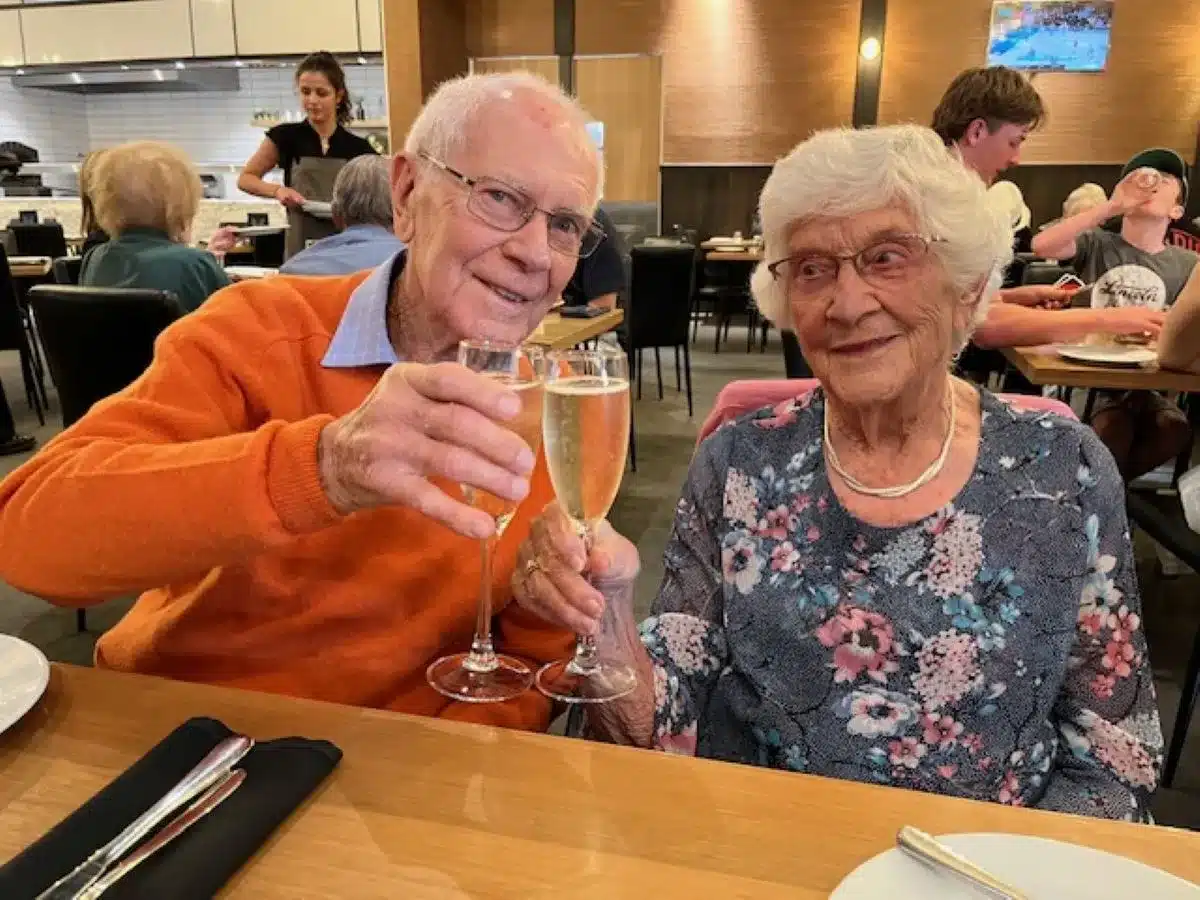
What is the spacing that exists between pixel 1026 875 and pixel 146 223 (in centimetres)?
368

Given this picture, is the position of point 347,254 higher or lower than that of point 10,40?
lower

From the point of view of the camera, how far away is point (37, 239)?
695 centimetres

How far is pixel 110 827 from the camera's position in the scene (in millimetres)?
728

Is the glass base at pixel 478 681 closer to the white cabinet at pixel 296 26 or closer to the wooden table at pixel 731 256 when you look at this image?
the wooden table at pixel 731 256

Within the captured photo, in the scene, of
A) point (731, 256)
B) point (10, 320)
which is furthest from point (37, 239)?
point (731, 256)

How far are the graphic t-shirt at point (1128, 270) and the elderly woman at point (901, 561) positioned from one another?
7.26ft

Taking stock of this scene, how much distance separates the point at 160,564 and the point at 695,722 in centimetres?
74

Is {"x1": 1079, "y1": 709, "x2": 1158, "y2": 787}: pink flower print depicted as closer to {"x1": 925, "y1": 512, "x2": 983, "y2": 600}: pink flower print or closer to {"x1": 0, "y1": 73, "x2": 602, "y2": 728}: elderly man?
{"x1": 925, "y1": 512, "x2": 983, "y2": 600}: pink flower print

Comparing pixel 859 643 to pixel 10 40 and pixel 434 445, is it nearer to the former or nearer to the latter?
pixel 434 445

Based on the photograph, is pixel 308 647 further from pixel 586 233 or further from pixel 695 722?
pixel 586 233

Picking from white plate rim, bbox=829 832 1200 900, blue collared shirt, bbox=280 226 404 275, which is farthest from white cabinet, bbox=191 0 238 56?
white plate rim, bbox=829 832 1200 900

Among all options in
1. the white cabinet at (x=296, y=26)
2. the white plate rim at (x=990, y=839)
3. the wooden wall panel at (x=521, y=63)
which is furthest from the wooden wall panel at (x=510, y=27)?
the white plate rim at (x=990, y=839)

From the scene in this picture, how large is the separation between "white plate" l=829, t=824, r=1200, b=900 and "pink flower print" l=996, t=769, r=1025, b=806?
57 centimetres

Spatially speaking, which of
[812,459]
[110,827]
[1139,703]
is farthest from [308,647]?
[1139,703]
